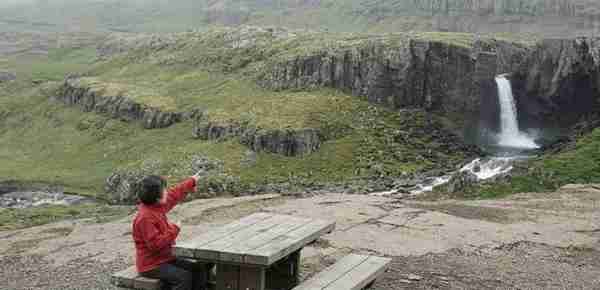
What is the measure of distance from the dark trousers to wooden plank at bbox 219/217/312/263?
4.51 feet

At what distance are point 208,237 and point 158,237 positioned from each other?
39.6 inches

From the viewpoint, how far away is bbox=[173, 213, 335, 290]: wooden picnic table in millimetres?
13641

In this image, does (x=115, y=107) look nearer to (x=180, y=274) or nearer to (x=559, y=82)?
(x=559, y=82)

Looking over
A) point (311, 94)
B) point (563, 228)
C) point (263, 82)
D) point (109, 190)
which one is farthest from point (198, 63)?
point (563, 228)

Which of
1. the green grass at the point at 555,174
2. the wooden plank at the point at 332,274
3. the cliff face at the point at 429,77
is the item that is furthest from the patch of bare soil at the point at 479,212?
the cliff face at the point at 429,77

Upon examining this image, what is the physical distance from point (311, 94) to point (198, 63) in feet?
126

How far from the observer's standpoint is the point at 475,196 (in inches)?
1533

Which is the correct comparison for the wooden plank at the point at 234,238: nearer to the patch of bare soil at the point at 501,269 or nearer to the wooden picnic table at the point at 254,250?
the wooden picnic table at the point at 254,250

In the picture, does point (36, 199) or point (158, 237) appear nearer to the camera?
point (158, 237)

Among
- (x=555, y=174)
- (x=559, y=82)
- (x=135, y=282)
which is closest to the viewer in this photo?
(x=135, y=282)

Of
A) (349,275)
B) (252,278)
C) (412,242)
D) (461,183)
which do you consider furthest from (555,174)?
(252,278)

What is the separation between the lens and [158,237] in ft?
47.1

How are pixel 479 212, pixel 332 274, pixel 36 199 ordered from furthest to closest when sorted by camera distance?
1. pixel 36 199
2. pixel 479 212
3. pixel 332 274

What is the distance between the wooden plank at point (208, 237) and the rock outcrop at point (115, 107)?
72558 mm
